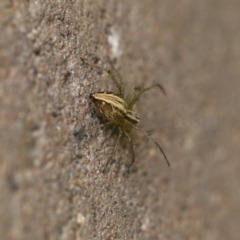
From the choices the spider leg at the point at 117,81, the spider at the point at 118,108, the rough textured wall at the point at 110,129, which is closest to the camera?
the rough textured wall at the point at 110,129

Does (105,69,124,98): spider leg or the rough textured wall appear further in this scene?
(105,69,124,98): spider leg

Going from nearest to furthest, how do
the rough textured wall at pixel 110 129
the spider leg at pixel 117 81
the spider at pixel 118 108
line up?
the rough textured wall at pixel 110 129
the spider at pixel 118 108
the spider leg at pixel 117 81

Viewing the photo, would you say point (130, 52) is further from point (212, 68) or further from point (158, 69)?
point (212, 68)

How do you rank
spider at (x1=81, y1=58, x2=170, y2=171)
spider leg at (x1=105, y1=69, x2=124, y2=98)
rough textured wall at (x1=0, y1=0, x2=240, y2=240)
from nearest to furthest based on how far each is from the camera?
rough textured wall at (x1=0, y1=0, x2=240, y2=240)
spider at (x1=81, y1=58, x2=170, y2=171)
spider leg at (x1=105, y1=69, x2=124, y2=98)

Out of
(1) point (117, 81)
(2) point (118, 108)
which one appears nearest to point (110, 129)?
(2) point (118, 108)

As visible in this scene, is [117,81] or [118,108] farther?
[117,81]

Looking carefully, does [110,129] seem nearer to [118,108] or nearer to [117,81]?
[118,108]

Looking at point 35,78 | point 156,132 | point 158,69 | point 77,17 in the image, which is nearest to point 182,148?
point 156,132

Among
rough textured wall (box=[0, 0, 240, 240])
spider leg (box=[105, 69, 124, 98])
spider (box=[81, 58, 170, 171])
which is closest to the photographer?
rough textured wall (box=[0, 0, 240, 240])
